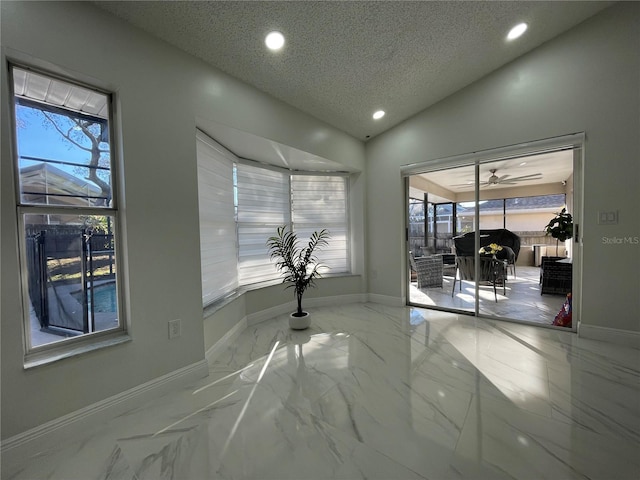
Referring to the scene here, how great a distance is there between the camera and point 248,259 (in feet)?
11.8

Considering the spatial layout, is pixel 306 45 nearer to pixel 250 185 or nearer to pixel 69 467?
pixel 250 185

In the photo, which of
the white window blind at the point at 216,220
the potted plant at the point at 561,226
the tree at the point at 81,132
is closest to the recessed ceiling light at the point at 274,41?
the white window blind at the point at 216,220

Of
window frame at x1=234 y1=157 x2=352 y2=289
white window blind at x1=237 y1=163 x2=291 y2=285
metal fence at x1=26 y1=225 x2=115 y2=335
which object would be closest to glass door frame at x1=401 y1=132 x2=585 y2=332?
window frame at x1=234 y1=157 x2=352 y2=289

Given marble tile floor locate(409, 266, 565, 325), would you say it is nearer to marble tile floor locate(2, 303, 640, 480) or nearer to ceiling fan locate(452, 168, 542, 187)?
marble tile floor locate(2, 303, 640, 480)

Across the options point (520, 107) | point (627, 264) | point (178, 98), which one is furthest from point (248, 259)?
point (627, 264)

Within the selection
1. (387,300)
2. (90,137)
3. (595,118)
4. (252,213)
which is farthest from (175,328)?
(595,118)

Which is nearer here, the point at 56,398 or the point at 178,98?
the point at 56,398

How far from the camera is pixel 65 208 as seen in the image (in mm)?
1637

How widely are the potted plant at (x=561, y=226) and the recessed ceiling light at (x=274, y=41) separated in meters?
3.68

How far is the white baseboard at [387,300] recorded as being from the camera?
4133 millimetres

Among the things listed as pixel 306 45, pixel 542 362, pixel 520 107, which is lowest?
pixel 542 362

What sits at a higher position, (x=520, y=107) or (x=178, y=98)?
(x=520, y=107)

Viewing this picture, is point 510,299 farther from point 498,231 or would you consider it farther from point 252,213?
point 252,213

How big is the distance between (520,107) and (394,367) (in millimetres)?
3226
